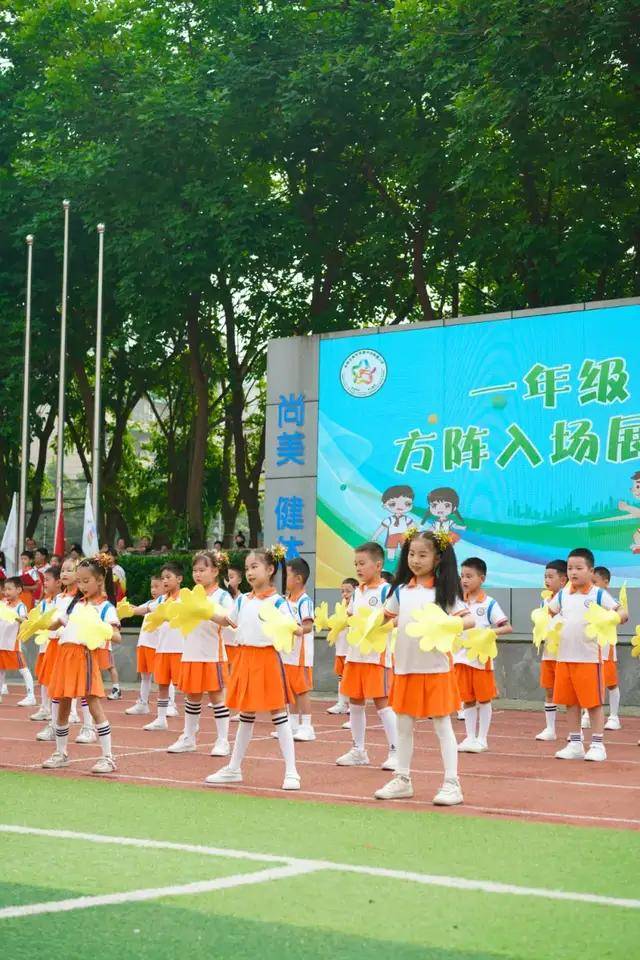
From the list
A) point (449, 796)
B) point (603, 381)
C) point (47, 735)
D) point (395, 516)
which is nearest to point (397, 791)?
point (449, 796)

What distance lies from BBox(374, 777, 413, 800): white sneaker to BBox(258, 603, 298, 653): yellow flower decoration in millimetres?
1301

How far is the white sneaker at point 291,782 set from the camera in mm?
9396

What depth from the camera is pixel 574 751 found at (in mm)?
11867

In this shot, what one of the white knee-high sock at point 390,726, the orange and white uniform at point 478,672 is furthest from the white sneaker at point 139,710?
the white knee-high sock at point 390,726

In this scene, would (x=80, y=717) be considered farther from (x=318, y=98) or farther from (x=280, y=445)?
(x=318, y=98)

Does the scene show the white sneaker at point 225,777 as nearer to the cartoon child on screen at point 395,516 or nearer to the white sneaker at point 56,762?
the white sneaker at point 56,762

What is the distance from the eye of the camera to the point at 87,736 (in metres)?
12.9

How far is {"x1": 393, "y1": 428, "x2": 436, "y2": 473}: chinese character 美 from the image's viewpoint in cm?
2086

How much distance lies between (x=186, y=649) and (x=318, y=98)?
15.8m

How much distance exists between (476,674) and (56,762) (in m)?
3.90

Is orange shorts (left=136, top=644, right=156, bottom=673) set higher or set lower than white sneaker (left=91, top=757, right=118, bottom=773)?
higher

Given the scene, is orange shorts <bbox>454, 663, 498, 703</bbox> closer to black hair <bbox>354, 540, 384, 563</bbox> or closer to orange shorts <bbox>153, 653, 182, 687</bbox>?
black hair <bbox>354, 540, 384, 563</bbox>

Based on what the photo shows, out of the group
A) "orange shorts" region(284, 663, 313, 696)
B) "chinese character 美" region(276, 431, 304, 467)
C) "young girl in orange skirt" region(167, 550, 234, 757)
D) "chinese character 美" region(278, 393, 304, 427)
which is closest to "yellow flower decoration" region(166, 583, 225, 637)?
"young girl in orange skirt" region(167, 550, 234, 757)

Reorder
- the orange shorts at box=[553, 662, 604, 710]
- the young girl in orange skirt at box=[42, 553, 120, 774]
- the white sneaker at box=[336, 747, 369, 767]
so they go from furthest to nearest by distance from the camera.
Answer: the orange shorts at box=[553, 662, 604, 710], the white sneaker at box=[336, 747, 369, 767], the young girl in orange skirt at box=[42, 553, 120, 774]
